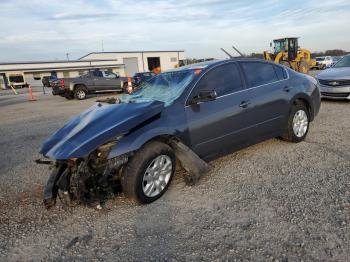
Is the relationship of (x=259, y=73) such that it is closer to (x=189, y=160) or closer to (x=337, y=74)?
(x=189, y=160)

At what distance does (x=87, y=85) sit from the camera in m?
19.1

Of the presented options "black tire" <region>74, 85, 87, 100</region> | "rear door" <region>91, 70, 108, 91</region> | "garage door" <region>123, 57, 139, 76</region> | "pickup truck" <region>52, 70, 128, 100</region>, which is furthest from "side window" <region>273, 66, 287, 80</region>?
"garage door" <region>123, 57, 139, 76</region>

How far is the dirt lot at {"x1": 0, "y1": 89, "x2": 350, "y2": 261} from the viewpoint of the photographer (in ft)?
9.61

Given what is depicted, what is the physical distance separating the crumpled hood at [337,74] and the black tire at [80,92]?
13331mm

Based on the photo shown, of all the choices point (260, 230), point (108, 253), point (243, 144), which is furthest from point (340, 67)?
point (108, 253)

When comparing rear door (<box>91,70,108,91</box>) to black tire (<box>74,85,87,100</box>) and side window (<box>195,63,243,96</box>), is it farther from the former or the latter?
side window (<box>195,63,243,96</box>)

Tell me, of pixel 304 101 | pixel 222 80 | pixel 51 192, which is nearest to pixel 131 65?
pixel 304 101

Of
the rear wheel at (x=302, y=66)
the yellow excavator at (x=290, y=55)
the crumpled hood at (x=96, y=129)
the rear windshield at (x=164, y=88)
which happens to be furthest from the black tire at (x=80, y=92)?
the rear wheel at (x=302, y=66)

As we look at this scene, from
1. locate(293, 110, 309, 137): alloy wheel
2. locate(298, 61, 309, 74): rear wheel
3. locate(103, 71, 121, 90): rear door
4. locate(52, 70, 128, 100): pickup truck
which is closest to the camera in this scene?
locate(293, 110, 309, 137): alloy wheel

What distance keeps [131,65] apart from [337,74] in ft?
188

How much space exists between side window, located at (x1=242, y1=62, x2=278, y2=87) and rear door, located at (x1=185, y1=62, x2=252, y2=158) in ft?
0.70

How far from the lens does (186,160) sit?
4.09m

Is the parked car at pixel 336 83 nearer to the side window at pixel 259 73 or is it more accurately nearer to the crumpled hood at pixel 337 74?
the crumpled hood at pixel 337 74

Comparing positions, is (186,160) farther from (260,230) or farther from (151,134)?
(260,230)
